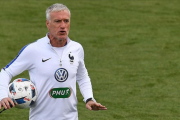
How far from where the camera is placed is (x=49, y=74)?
19.7ft

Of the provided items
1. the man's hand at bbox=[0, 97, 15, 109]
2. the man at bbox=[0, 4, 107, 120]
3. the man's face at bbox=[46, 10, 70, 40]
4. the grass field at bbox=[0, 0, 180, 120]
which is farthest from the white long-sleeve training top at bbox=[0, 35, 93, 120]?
the grass field at bbox=[0, 0, 180, 120]

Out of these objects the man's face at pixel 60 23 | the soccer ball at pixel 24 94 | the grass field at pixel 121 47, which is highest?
the man's face at pixel 60 23

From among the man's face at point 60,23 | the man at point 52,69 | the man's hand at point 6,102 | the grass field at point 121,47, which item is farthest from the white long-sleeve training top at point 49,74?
the grass field at point 121,47

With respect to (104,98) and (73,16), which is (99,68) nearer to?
(104,98)

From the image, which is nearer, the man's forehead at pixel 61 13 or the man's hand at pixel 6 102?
the man's hand at pixel 6 102

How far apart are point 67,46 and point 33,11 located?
10.6m

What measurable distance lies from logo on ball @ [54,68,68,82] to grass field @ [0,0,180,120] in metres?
4.02

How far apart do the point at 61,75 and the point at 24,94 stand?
1.50 feet

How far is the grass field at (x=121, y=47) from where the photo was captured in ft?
34.6

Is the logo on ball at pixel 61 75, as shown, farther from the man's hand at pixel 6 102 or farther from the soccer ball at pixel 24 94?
the man's hand at pixel 6 102

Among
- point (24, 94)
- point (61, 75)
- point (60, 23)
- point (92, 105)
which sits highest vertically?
point (60, 23)

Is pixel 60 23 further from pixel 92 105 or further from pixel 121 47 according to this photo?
pixel 121 47

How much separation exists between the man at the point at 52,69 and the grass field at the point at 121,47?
3886 mm

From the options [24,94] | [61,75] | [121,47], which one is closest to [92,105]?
[61,75]
